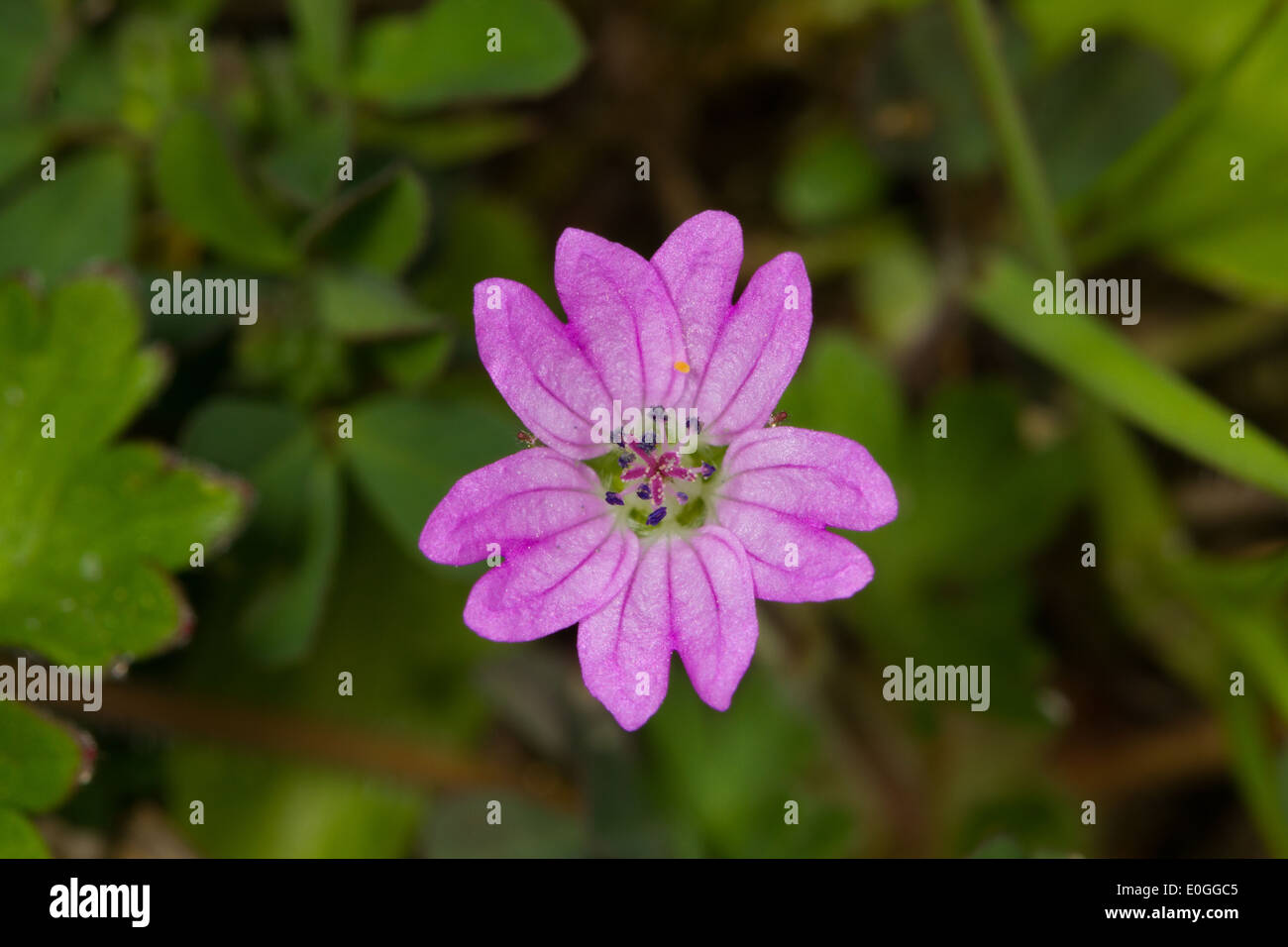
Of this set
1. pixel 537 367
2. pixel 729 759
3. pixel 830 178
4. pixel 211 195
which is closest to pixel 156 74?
pixel 211 195

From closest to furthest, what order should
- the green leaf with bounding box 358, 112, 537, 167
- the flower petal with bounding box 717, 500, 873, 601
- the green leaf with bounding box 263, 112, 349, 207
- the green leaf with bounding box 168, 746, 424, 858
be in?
the flower petal with bounding box 717, 500, 873, 601 → the green leaf with bounding box 263, 112, 349, 207 → the green leaf with bounding box 358, 112, 537, 167 → the green leaf with bounding box 168, 746, 424, 858

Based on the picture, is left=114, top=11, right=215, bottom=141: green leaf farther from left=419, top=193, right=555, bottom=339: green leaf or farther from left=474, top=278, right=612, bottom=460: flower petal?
left=474, top=278, right=612, bottom=460: flower petal

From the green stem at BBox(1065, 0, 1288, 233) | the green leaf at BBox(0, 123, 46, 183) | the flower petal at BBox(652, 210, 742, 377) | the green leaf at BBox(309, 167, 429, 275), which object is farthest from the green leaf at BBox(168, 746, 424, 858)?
the green stem at BBox(1065, 0, 1288, 233)

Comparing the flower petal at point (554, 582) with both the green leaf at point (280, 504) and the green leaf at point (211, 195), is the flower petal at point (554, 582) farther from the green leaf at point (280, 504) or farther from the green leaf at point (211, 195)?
the green leaf at point (211, 195)

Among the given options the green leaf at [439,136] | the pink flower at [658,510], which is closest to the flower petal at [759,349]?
the pink flower at [658,510]

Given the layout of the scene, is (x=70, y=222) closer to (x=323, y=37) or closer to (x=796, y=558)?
(x=323, y=37)
